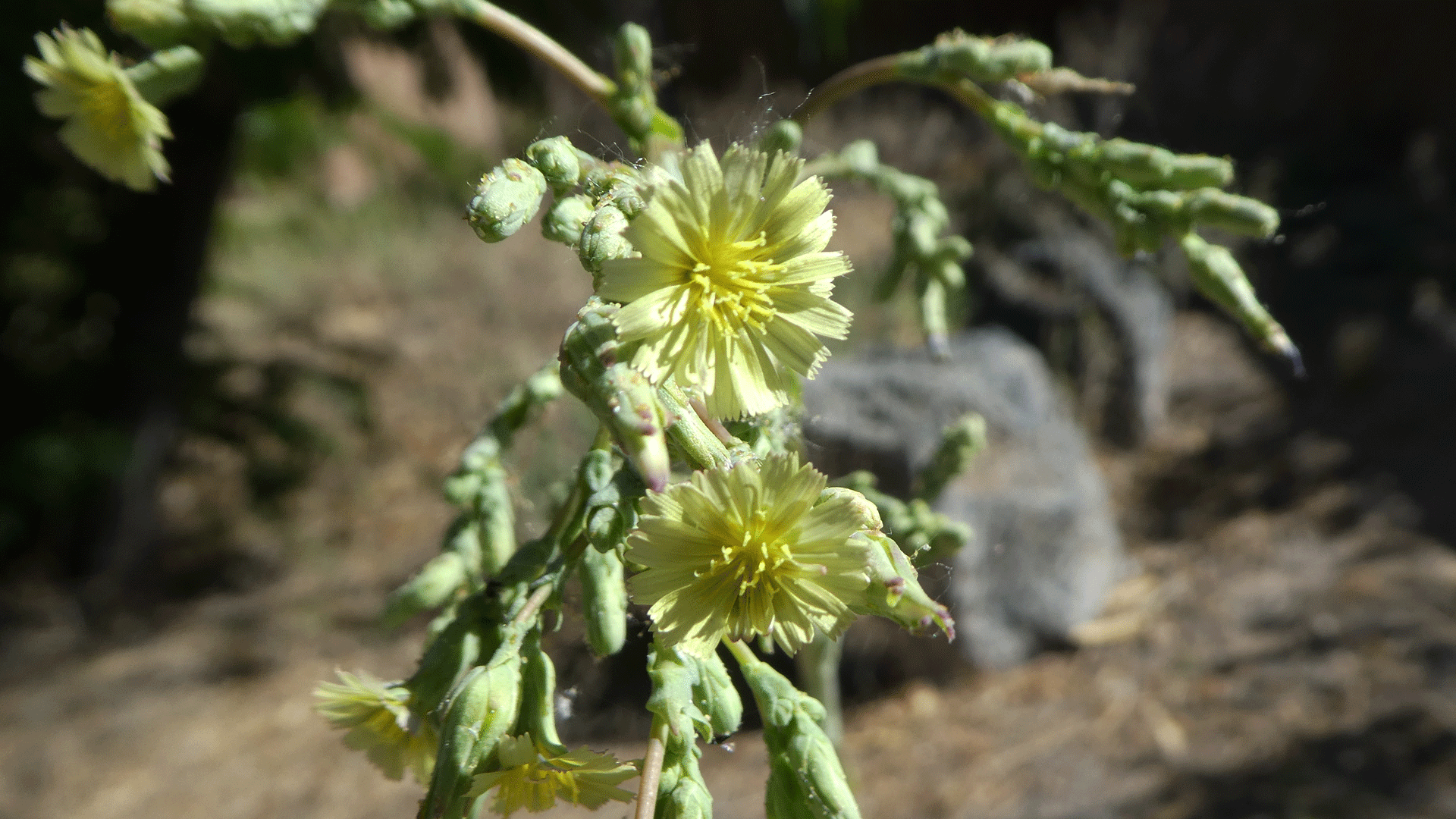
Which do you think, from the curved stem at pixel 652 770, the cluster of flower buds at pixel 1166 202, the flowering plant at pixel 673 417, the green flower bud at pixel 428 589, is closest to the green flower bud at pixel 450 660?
the flowering plant at pixel 673 417

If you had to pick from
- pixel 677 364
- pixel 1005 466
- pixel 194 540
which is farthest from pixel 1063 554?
pixel 194 540

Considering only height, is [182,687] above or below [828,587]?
below

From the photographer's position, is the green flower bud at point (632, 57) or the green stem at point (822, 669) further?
the green stem at point (822, 669)

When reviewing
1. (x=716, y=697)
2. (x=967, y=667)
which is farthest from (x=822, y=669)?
(x=967, y=667)

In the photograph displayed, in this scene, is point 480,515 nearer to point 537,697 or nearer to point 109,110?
point 537,697

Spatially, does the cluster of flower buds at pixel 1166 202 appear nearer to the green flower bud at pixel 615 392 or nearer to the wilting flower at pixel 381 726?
the green flower bud at pixel 615 392

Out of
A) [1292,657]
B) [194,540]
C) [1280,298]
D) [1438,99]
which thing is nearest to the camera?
[1292,657]

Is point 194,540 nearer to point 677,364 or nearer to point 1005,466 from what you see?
point 1005,466
